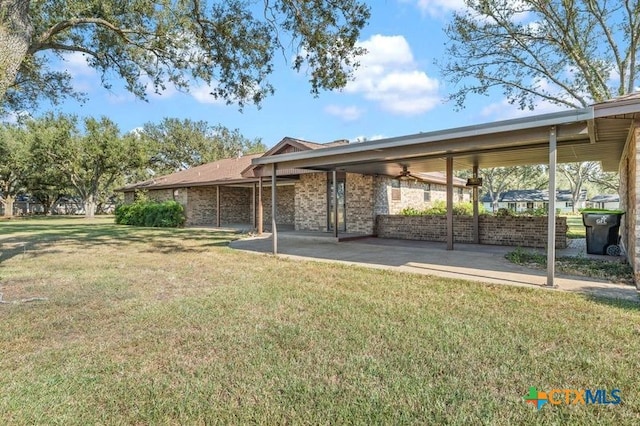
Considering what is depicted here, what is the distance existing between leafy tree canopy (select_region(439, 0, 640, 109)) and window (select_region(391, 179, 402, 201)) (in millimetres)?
5543

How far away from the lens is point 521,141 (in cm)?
649

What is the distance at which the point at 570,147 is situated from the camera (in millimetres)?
8578

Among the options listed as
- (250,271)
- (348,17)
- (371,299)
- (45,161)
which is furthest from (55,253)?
(45,161)

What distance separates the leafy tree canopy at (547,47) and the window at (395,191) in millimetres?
5543

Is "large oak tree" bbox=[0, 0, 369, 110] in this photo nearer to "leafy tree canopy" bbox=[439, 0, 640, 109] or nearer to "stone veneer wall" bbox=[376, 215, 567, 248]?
"stone veneer wall" bbox=[376, 215, 567, 248]

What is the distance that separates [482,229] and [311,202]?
24.1 feet

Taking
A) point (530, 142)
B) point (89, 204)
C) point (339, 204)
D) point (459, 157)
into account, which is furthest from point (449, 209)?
point (89, 204)

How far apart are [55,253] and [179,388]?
997cm

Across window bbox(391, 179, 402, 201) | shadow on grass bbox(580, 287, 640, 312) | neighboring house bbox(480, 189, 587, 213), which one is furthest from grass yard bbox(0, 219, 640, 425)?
neighboring house bbox(480, 189, 587, 213)

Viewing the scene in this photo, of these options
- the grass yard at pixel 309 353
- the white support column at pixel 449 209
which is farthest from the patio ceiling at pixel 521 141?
the grass yard at pixel 309 353

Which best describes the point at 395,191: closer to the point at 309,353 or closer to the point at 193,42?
the point at 193,42

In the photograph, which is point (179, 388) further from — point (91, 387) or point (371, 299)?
point (371, 299)

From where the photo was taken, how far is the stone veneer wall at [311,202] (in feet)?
51.4

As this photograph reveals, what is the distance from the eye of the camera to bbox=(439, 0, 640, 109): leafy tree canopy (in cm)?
1405
